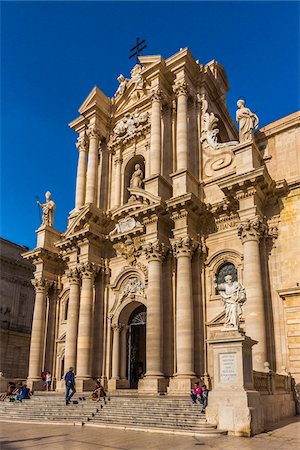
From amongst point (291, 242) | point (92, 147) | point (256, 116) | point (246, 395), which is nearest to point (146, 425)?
point (246, 395)

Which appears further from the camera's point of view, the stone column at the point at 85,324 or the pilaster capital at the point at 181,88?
the pilaster capital at the point at 181,88

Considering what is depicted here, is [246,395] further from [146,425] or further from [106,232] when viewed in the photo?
[106,232]

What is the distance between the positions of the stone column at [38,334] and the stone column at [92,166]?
20.0 feet

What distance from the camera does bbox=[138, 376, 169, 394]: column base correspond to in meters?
18.2

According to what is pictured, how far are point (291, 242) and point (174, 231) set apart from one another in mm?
5461

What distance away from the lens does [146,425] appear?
12555mm

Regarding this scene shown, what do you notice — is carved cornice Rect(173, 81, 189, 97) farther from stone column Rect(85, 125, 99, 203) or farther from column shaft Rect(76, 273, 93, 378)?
column shaft Rect(76, 273, 93, 378)

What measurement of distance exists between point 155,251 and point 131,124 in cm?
992

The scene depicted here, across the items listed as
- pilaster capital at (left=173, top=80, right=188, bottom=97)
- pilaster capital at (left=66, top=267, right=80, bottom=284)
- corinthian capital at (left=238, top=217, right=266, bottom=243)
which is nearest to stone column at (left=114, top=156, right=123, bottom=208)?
pilaster capital at (left=66, top=267, right=80, bottom=284)

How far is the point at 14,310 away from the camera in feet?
123

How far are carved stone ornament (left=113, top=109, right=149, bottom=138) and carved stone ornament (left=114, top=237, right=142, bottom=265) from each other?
7374mm

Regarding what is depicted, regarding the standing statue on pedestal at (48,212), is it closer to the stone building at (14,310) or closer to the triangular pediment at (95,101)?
the triangular pediment at (95,101)

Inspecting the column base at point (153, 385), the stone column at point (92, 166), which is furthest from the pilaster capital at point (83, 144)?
the column base at point (153, 385)

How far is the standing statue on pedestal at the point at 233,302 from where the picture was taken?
503 inches
